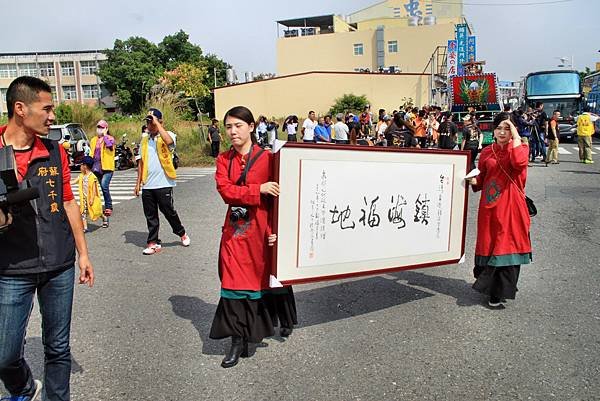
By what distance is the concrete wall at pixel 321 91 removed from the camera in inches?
1507

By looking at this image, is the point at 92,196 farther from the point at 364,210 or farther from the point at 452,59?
the point at 452,59

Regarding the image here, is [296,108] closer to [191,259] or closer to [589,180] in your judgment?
[589,180]

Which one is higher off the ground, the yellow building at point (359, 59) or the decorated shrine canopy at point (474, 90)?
the yellow building at point (359, 59)

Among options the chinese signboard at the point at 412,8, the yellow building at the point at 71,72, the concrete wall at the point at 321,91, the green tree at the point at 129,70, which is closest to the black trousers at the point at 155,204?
the concrete wall at the point at 321,91

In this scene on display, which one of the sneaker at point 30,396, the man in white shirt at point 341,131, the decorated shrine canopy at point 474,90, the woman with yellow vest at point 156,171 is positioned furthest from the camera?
the decorated shrine canopy at point 474,90

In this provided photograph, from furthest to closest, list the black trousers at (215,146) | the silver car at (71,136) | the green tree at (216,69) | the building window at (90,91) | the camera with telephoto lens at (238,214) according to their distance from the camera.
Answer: the building window at (90,91)
the green tree at (216,69)
the black trousers at (215,146)
the silver car at (71,136)
the camera with telephoto lens at (238,214)

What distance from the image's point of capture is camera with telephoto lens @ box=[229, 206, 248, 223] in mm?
3600

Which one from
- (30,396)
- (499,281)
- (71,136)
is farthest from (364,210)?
(71,136)

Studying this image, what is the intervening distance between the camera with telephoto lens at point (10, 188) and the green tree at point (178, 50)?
2390 inches

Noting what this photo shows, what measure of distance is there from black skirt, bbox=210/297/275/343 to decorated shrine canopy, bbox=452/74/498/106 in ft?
69.6

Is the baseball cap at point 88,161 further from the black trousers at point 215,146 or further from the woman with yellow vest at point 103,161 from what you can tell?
the black trousers at point 215,146

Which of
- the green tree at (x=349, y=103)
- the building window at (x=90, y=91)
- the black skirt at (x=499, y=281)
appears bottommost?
the black skirt at (x=499, y=281)

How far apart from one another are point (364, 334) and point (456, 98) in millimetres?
20786

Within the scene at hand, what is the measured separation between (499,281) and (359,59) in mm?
49633
